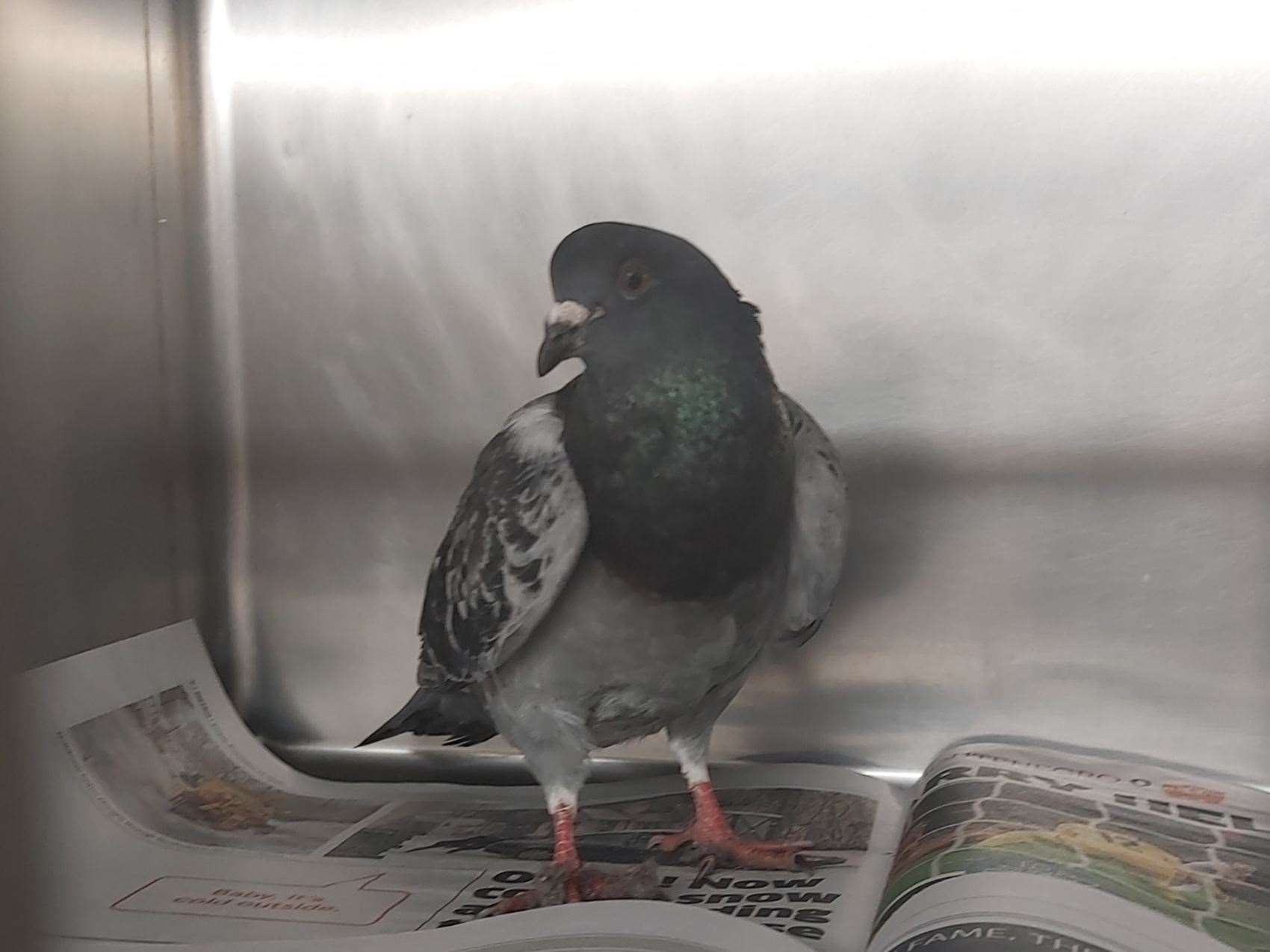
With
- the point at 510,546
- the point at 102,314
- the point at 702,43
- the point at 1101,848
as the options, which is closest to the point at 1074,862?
the point at 1101,848

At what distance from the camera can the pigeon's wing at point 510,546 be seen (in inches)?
24.0

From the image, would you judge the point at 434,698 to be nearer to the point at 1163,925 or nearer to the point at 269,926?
the point at 269,926

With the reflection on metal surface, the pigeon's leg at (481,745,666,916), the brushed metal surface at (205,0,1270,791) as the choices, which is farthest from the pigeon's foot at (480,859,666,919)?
the reflection on metal surface

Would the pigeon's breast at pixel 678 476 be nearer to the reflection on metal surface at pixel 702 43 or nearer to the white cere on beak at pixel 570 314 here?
the white cere on beak at pixel 570 314

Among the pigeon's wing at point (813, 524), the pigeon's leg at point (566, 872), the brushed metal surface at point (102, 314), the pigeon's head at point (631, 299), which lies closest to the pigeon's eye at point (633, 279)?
the pigeon's head at point (631, 299)

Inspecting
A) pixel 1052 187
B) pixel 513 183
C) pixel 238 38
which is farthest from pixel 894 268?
pixel 238 38

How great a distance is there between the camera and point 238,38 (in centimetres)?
94

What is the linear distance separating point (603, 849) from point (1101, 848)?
0.30m

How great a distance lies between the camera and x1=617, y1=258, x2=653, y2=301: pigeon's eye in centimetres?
62

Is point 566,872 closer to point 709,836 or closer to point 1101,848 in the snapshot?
point 709,836

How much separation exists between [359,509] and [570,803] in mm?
376

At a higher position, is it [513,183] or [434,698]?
[513,183]

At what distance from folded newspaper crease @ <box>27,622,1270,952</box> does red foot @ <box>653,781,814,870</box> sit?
1 centimetres

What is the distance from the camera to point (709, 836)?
0.70m
